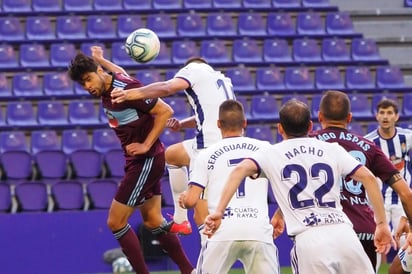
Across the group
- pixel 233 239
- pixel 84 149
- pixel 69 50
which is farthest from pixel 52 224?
pixel 233 239

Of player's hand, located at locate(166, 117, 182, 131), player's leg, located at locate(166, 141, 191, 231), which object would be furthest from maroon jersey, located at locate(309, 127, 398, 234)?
player's hand, located at locate(166, 117, 182, 131)

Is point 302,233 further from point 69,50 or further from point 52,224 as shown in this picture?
point 69,50

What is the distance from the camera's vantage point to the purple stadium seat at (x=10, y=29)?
18.4 meters

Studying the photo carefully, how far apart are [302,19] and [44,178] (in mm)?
6230

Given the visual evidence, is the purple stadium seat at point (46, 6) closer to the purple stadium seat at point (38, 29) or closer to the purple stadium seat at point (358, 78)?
the purple stadium seat at point (38, 29)

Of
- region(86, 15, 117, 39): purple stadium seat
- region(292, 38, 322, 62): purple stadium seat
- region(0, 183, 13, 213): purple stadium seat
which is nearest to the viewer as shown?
region(0, 183, 13, 213): purple stadium seat

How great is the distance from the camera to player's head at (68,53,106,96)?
380 inches

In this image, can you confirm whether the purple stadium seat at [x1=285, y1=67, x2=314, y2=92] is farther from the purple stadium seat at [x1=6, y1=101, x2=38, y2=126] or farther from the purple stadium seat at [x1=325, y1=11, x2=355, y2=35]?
the purple stadium seat at [x1=6, y1=101, x2=38, y2=126]

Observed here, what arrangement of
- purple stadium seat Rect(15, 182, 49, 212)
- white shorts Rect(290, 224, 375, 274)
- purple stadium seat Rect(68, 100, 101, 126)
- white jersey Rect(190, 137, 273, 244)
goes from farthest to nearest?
1. purple stadium seat Rect(68, 100, 101, 126)
2. purple stadium seat Rect(15, 182, 49, 212)
3. white jersey Rect(190, 137, 273, 244)
4. white shorts Rect(290, 224, 375, 274)

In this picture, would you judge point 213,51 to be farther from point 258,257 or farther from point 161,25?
point 258,257

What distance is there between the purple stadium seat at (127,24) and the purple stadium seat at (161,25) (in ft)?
0.58

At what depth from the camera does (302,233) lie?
711cm

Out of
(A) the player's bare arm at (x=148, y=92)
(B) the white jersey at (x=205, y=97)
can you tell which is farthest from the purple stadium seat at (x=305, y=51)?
(A) the player's bare arm at (x=148, y=92)

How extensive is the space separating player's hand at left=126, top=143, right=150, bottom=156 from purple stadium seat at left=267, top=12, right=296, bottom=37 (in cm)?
996
